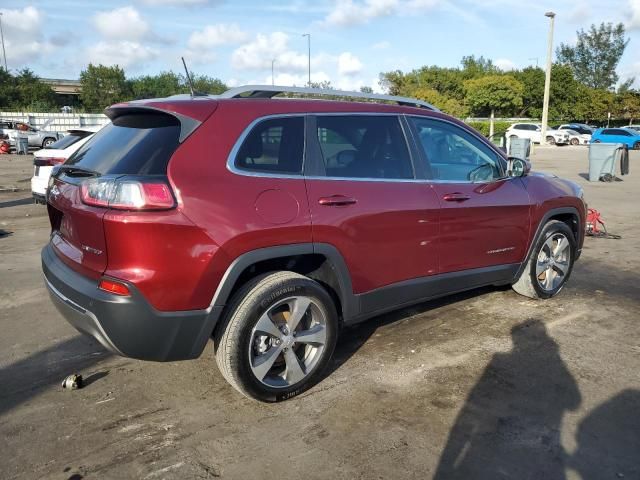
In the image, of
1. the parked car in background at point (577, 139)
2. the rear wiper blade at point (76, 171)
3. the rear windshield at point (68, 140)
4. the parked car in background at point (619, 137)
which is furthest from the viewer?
the parked car in background at point (577, 139)

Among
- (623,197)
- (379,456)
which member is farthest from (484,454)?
(623,197)

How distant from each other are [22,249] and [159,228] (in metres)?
5.45

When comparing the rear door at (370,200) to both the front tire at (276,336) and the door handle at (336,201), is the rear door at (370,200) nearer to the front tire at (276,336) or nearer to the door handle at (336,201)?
the door handle at (336,201)

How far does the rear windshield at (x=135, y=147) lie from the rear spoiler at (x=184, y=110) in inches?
1.3

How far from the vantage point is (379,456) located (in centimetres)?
280

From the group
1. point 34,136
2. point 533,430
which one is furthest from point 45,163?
point 34,136

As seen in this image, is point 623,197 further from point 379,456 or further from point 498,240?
point 379,456

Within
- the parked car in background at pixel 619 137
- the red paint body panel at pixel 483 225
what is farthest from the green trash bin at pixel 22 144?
the parked car in background at pixel 619 137

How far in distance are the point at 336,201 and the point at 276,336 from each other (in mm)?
894

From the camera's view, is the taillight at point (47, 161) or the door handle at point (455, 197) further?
the taillight at point (47, 161)

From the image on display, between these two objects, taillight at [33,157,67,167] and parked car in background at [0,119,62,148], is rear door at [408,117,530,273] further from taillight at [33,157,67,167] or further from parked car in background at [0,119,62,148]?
parked car in background at [0,119,62,148]

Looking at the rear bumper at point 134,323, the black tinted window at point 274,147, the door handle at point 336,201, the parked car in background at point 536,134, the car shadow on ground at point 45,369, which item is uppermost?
the parked car in background at point 536,134

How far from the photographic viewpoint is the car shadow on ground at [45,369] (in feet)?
11.2

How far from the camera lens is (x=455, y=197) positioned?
160 inches
